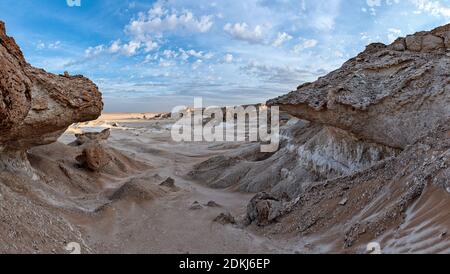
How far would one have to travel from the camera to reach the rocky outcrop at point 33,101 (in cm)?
556

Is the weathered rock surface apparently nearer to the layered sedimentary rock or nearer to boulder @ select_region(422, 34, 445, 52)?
the layered sedimentary rock

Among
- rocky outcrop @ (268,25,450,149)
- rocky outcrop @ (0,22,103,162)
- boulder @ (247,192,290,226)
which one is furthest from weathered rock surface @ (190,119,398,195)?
rocky outcrop @ (0,22,103,162)

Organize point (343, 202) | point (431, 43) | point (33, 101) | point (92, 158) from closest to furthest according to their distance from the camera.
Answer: point (343, 202)
point (33, 101)
point (431, 43)
point (92, 158)

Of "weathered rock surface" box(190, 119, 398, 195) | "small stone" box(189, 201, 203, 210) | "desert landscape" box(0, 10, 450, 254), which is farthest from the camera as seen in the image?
"small stone" box(189, 201, 203, 210)

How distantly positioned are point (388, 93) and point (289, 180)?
369 centimetres

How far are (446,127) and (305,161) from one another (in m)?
4.68

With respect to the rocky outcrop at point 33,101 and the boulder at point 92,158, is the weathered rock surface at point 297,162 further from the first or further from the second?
the rocky outcrop at point 33,101

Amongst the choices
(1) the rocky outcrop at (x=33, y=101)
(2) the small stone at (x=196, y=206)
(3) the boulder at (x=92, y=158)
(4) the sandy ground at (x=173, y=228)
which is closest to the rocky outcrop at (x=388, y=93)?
(4) the sandy ground at (x=173, y=228)

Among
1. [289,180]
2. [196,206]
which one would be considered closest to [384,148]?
[289,180]

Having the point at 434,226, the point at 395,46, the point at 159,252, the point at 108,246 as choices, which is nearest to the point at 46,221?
the point at 108,246

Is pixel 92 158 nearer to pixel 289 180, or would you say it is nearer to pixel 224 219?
pixel 224 219

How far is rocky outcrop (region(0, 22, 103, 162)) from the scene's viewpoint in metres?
5.56

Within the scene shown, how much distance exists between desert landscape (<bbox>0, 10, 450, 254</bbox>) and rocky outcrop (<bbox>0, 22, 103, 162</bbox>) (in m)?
0.03

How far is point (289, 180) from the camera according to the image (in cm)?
1050
